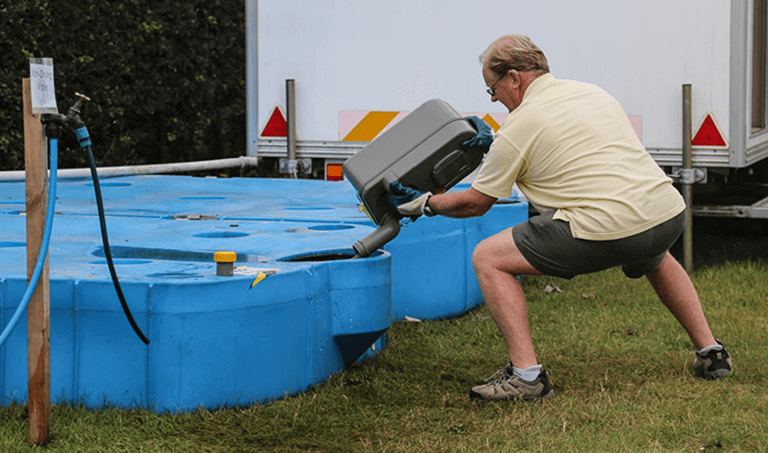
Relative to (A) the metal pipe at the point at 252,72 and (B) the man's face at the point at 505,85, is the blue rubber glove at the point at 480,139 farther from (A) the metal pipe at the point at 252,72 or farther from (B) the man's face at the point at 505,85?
(A) the metal pipe at the point at 252,72

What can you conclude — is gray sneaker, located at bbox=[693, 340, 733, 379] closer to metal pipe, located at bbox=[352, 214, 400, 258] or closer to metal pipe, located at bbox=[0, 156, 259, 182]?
metal pipe, located at bbox=[352, 214, 400, 258]

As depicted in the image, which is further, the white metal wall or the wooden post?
the white metal wall

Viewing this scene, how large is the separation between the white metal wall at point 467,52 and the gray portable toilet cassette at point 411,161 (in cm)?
257

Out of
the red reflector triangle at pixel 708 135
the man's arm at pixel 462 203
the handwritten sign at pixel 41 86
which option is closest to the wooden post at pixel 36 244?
the handwritten sign at pixel 41 86

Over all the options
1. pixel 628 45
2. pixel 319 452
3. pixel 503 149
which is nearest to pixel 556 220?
pixel 503 149

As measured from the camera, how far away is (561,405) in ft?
12.4

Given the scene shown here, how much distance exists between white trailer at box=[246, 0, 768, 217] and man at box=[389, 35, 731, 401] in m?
2.73

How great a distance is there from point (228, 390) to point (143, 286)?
46 cm

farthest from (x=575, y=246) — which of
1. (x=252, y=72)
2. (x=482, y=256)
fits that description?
(x=252, y=72)

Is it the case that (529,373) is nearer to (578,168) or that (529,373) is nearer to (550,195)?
(550,195)

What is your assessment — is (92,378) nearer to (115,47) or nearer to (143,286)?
(143,286)

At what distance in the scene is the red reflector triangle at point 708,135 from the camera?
6.43 metres

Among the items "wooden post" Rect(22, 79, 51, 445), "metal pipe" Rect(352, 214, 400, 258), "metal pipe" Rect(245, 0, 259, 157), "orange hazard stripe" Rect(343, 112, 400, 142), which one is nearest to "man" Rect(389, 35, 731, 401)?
"metal pipe" Rect(352, 214, 400, 258)

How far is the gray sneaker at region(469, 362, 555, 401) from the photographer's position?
3844 mm
